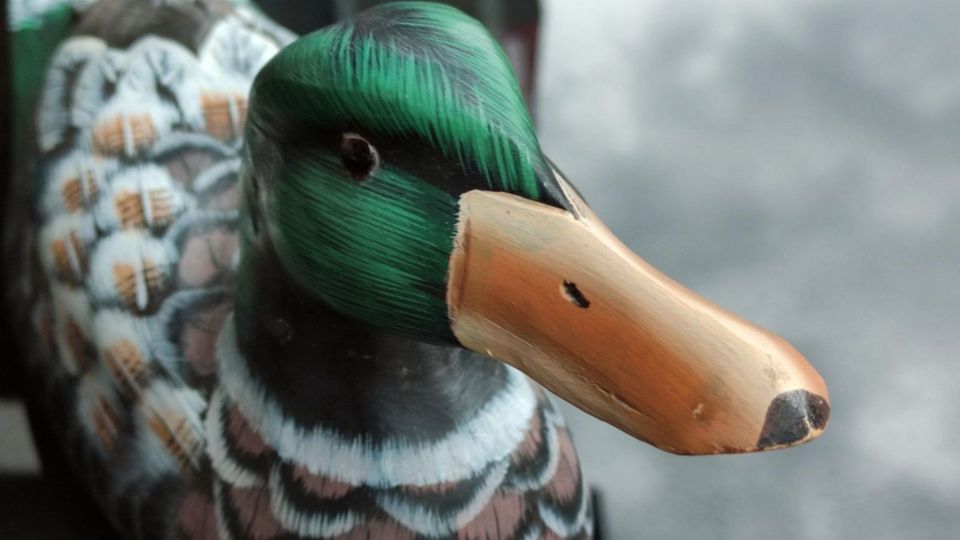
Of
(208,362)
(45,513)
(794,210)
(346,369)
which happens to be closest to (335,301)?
(346,369)

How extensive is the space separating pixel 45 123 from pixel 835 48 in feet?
2.74

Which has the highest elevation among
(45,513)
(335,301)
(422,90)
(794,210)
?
(422,90)

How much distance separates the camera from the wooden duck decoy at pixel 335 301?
1.40 feet

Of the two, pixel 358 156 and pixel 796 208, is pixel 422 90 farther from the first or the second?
pixel 796 208

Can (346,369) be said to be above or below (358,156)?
below

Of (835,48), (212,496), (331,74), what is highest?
(331,74)

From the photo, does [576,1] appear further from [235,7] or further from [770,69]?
[235,7]

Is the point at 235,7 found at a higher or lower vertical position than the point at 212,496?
higher

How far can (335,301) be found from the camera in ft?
1.60

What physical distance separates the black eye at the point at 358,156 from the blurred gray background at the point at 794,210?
0.46 meters

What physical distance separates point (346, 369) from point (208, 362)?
127mm

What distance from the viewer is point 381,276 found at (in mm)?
462

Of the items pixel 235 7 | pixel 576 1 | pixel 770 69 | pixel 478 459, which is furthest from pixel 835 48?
pixel 478 459

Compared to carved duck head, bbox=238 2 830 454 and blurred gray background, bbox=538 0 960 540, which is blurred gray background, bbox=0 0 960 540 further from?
carved duck head, bbox=238 2 830 454
